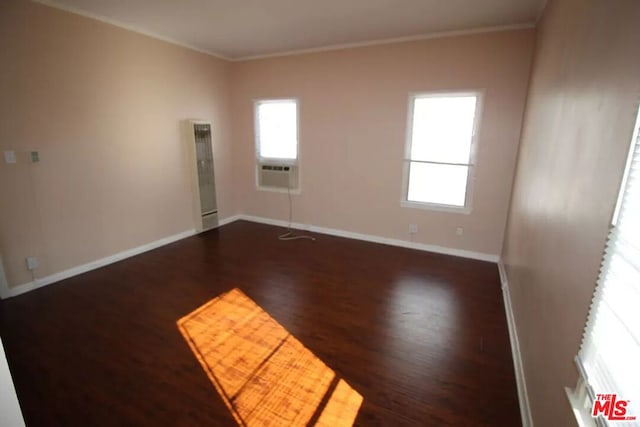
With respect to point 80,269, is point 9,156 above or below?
above

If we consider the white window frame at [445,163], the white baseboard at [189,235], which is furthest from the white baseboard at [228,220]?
the white window frame at [445,163]

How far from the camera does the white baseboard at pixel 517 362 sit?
1.71 metres

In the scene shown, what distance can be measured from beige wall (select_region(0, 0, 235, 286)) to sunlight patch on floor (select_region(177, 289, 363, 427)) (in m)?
1.83

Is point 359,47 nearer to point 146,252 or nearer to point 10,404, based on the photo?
point 146,252

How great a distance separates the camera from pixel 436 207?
164 inches

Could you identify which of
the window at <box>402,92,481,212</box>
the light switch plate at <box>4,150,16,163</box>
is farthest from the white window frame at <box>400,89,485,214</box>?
the light switch plate at <box>4,150,16,163</box>

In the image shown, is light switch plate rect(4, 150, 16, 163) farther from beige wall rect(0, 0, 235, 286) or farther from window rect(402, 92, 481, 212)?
window rect(402, 92, 481, 212)

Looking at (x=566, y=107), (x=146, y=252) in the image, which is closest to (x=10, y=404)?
(x=566, y=107)

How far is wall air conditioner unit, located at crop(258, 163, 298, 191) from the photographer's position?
199 inches

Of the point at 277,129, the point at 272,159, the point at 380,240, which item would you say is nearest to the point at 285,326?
the point at 380,240

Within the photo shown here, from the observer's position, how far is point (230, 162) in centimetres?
541

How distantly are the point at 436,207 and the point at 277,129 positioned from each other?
9.05 feet

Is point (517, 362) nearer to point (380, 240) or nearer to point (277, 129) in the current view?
point (380, 240)

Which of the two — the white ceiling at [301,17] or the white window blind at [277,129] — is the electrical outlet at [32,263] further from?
the white window blind at [277,129]
